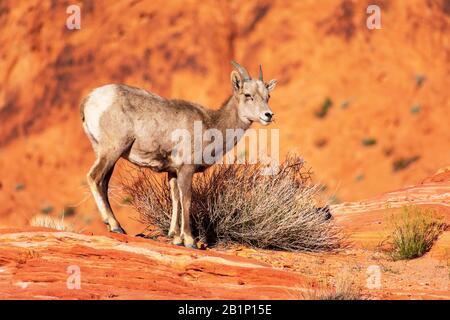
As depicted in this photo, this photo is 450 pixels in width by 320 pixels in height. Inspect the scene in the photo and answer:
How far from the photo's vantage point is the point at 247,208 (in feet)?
36.9

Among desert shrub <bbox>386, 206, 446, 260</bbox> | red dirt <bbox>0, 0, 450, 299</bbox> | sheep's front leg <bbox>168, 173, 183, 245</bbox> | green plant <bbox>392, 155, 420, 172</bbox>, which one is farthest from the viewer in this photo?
red dirt <bbox>0, 0, 450, 299</bbox>

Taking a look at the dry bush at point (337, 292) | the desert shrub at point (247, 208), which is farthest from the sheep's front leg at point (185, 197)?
the dry bush at point (337, 292)

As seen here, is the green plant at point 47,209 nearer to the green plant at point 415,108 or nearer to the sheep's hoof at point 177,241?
the green plant at point 415,108

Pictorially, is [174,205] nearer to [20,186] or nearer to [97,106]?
[97,106]

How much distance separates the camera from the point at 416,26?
33.6 metres

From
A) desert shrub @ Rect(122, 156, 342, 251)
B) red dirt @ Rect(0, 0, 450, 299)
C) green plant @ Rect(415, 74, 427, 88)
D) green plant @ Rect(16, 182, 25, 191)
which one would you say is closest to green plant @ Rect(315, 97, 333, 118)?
red dirt @ Rect(0, 0, 450, 299)

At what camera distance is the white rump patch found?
1026 centimetres

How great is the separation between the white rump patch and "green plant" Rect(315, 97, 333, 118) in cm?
2189

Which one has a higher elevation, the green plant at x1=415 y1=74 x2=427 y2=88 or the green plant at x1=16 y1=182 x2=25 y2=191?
the green plant at x1=415 y1=74 x2=427 y2=88

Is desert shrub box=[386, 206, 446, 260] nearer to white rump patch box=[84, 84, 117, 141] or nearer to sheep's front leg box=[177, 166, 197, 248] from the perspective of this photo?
sheep's front leg box=[177, 166, 197, 248]

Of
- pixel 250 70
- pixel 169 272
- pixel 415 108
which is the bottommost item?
pixel 169 272

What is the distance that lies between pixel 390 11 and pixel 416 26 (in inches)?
46.5

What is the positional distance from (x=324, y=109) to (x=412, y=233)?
2019 centimetres

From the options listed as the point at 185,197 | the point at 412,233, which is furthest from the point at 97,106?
the point at 412,233
